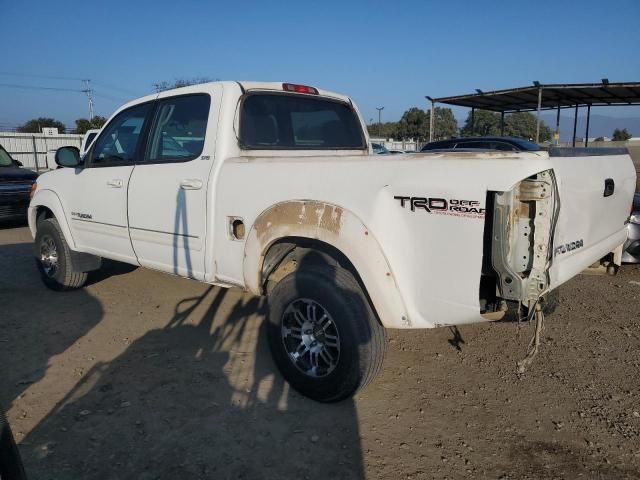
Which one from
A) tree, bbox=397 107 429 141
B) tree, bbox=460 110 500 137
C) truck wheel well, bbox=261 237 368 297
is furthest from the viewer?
tree, bbox=397 107 429 141

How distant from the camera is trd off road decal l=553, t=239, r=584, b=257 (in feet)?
8.85

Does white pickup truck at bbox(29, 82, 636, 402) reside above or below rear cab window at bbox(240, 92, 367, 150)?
below

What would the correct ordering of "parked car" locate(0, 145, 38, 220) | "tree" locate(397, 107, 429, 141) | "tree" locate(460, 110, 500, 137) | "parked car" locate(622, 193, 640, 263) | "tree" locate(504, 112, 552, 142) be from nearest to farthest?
"parked car" locate(622, 193, 640, 263), "parked car" locate(0, 145, 38, 220), "tree" locate(460, 110, 500, 137), "tree" locate(504, 112, 552, 142), "tree" locate(397, 107, 429, 141)

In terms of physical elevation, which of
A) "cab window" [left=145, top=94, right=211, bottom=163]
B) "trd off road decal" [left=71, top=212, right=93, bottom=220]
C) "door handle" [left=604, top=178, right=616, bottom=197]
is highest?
"cab window" [left=145, top=94, right=211, bottom=163]

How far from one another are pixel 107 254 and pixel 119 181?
0.80 meters

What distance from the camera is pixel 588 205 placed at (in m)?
3.02

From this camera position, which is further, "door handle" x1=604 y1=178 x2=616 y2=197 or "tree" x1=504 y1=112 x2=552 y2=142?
"tree" x1=504 y1=112 x2=552 y2=142

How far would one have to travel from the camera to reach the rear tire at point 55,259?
536cm

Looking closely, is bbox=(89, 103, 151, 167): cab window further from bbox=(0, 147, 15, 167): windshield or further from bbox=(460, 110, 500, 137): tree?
bbox=(460, 110, 500, 137): tree

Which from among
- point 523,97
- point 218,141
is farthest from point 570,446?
point 523,97

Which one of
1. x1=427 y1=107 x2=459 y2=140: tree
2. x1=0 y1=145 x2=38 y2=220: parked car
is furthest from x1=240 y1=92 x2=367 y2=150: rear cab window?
x1=427 y1=107 x2=459 y2=140: tree

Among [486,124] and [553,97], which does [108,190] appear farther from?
[486,124]

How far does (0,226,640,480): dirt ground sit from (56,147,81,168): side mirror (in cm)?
145

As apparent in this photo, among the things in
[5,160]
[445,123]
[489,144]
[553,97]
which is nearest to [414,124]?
[445,123]
